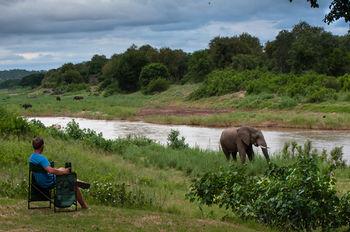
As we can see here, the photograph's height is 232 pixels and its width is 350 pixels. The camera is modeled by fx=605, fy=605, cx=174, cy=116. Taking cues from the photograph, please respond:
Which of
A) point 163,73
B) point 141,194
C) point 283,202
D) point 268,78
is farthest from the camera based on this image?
point 163,73

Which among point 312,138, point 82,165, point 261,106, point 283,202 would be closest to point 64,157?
point 82,165

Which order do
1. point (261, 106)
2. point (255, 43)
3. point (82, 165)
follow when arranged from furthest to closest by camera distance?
1. point (255, 43)
2. point (261, 106)
3. point (82, 165)

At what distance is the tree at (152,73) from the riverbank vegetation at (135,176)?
63.3 m

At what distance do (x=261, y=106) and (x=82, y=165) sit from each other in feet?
126

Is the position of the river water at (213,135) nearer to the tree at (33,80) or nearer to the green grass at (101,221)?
the green grass at (101,221)

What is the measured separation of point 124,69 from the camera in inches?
3824

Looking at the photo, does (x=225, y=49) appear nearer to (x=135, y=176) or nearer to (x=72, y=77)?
(x=72, y=77)

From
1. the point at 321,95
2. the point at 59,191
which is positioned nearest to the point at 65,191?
the point at 59,191

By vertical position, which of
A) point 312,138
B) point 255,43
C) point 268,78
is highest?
point 255,43

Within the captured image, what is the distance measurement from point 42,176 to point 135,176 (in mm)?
6895

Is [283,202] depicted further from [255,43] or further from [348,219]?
[255,43]

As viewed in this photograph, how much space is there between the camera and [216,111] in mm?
56844

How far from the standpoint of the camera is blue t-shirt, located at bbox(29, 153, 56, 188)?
10.2 meters

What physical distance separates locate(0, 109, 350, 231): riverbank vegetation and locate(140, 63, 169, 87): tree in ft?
208
